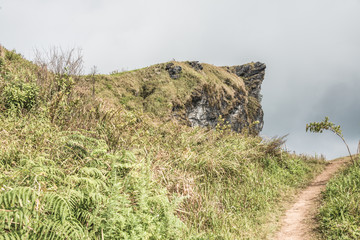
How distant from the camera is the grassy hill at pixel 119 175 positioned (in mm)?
2928

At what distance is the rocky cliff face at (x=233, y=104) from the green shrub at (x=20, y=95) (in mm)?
10826

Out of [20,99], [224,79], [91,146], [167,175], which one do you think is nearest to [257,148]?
[167,175]

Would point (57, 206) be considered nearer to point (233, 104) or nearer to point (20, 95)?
point (20, 95)

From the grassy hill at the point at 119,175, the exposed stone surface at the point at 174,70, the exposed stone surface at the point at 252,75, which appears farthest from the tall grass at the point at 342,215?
the exposed stone surface at the point at 252,75

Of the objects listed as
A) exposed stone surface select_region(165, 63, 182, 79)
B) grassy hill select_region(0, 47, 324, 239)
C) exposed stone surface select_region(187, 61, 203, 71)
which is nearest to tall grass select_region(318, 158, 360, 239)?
grassy hill select_region(0, 47, 324, 239)

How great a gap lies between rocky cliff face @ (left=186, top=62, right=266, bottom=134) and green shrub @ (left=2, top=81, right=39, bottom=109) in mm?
10826

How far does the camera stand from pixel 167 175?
16.9 feet

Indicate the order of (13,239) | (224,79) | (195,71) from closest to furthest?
(13,239)
(195,71)
(224,79)

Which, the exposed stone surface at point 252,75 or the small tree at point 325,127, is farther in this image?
the exposed stone surface at point 252,75

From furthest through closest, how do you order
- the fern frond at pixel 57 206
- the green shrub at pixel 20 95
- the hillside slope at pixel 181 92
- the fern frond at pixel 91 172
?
the hillside slope at pixel 181 92
the green shrub at pixel 20 95
the fern frond at pixel 91 172
the fern frond at pixel 57 206

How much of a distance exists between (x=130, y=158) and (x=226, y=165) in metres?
3.36

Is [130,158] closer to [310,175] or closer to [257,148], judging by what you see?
[257,148]

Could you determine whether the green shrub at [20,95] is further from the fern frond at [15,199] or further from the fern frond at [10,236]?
the fern frond at [10,236]

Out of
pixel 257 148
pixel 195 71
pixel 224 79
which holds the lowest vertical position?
pixel 257 148
